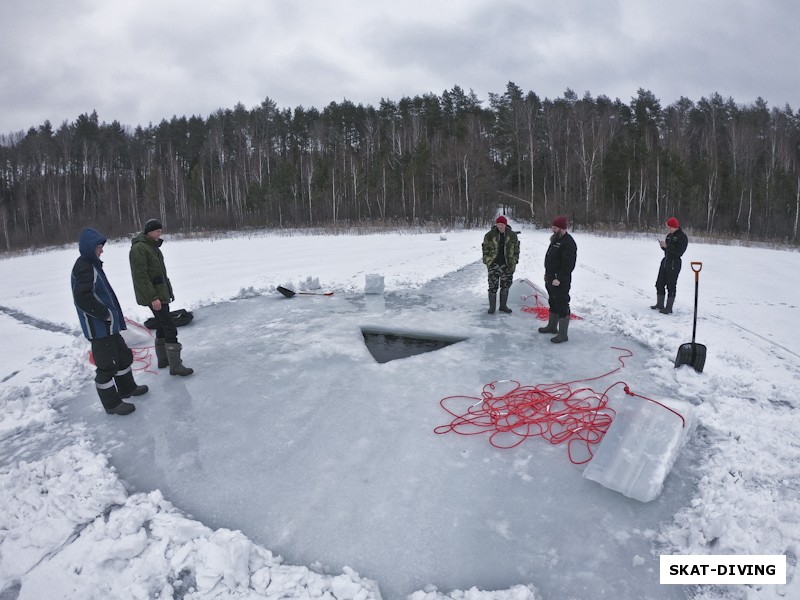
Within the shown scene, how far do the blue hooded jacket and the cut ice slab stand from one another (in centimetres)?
385

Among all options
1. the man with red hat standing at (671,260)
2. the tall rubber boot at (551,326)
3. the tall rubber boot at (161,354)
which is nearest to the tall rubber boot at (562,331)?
the tall rubber boot at (551,326)

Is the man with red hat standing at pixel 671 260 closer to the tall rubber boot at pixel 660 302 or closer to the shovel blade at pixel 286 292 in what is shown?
the tall rubber boot at pixel 660 302

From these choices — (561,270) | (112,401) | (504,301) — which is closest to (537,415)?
(561,270)

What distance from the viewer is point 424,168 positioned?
33.4 metres

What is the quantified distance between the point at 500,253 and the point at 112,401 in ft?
16.2

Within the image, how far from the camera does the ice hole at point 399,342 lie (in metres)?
5.42

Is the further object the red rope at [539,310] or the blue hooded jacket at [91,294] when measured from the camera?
the red rope at [539,310]

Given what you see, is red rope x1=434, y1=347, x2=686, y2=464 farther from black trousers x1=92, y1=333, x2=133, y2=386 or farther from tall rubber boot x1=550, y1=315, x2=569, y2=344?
black trousers x1=92, y1=333, x2=133, y2=386

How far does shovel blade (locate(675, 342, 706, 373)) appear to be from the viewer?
14.3ft

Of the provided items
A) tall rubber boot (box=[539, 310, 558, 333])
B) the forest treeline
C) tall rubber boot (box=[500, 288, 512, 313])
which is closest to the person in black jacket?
tall rubber boot (box=[539, 310, 558, 333])

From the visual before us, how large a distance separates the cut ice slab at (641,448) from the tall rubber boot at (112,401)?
368 cm

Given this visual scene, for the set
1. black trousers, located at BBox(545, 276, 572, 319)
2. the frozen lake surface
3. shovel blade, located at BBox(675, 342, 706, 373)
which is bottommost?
the frozen lake surface

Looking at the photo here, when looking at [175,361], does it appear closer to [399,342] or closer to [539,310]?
[399,342]

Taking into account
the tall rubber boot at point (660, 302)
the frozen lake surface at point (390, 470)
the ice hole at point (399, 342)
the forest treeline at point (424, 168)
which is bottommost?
the frozen lake surface at point (390, 470)
